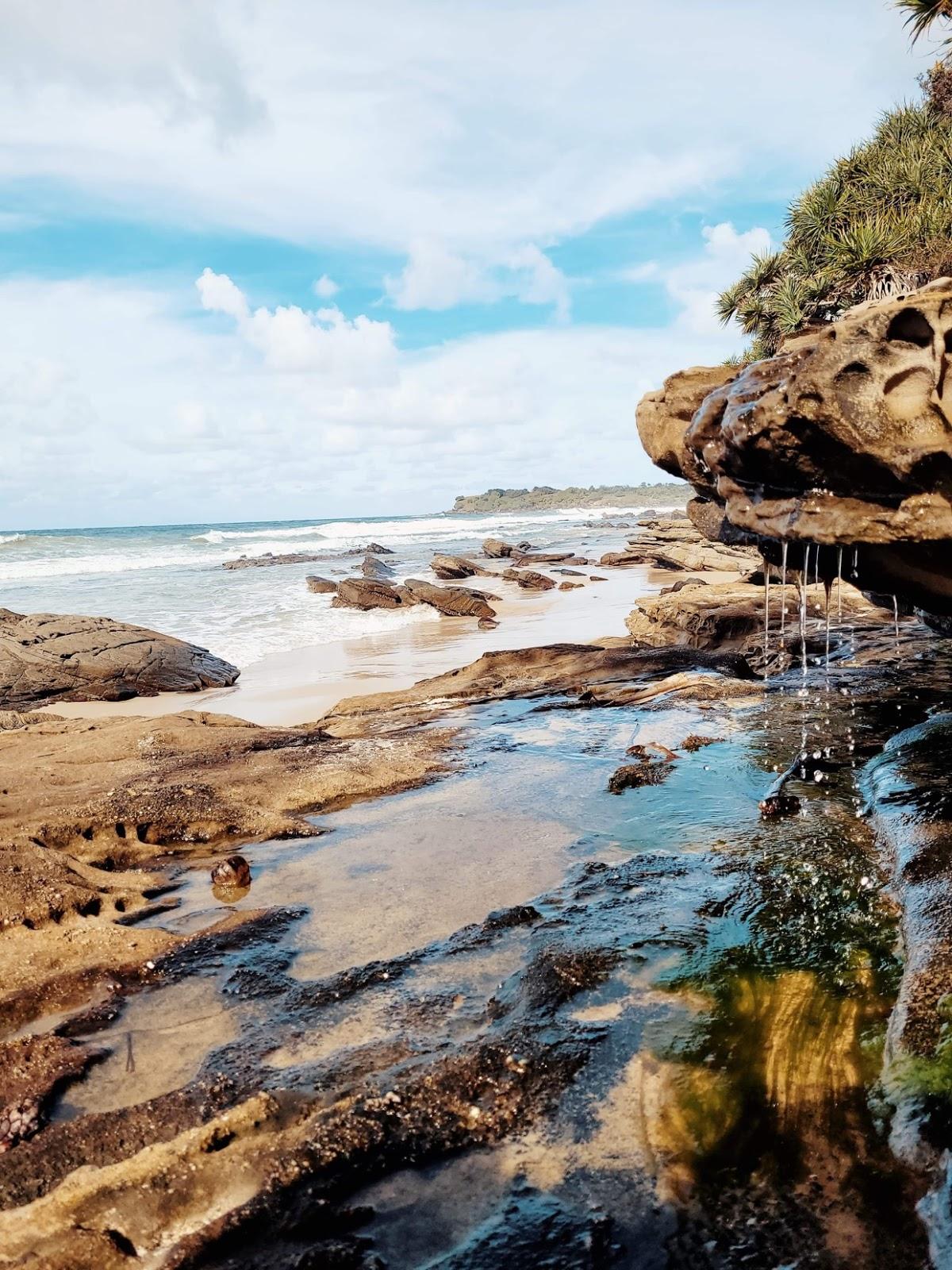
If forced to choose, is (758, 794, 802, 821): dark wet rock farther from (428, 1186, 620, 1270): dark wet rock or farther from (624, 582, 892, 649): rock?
(624, 582, 892, 649): rock

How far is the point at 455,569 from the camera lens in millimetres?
32312

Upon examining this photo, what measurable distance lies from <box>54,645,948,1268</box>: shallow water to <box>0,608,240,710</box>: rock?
848cm

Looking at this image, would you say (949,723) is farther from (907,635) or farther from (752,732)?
(907,635)

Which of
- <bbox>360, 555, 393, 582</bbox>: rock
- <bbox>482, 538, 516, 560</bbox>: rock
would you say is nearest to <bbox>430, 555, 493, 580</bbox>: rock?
<bbox>360, 555, 393, 582</bbox>: rock

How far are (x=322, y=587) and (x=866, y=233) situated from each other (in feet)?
64.2

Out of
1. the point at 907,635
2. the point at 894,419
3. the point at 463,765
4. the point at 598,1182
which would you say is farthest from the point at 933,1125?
the point at 907,635

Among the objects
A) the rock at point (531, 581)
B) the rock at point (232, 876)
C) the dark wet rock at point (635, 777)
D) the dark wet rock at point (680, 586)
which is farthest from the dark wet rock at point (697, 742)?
the rock at point (531, 581)

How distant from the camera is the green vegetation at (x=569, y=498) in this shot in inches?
4274

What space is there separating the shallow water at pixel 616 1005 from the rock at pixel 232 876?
0.11m

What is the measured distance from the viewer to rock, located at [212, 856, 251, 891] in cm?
509

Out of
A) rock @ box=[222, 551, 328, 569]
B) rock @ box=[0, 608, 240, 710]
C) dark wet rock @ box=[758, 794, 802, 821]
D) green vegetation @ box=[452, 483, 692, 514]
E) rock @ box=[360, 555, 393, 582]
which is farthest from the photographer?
green vegetation @ box=[452, 483, 692, 514]

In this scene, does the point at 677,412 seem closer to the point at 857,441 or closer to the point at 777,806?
the point at 857,441

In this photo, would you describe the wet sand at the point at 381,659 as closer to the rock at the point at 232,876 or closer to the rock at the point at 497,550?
the rock at the point at 232,876

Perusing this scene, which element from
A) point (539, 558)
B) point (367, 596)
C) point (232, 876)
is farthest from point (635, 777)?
point (539, 558)
